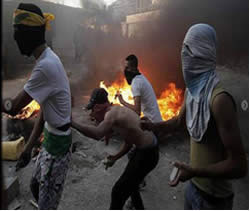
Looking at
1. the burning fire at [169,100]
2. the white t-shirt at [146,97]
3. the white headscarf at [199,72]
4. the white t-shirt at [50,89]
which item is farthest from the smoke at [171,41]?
the white t-shirt at [50,89]

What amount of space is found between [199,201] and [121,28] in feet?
41.5

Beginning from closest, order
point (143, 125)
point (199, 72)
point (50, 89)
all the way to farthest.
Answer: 1. point (199, 72)
2. point (50, 89)
3. point (143, 125)

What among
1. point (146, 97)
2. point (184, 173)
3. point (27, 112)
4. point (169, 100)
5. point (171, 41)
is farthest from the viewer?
point (171, 41)

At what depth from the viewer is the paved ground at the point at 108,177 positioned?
3.57 m

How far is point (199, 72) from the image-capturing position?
165 centimetres

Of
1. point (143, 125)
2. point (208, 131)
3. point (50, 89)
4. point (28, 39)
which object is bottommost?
point (143, 125)

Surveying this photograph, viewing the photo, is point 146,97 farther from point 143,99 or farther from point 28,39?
point 28,39

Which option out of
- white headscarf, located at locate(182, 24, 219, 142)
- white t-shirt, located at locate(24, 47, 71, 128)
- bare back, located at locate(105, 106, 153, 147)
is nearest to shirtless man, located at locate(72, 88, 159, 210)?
bare back, located at locate(105, 106, 153, 147)

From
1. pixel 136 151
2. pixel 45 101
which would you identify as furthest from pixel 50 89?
pixel 136 151

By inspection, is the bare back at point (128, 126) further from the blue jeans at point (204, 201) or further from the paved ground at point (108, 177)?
the paved ground at point (108, 177)

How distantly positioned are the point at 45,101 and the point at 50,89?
0.51ft

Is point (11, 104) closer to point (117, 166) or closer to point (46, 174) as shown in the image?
point (46, 174)

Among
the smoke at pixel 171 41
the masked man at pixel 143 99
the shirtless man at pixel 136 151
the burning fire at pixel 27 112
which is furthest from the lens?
the smoke at pixel 171 41

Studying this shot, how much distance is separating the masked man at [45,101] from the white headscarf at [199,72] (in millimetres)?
1219
